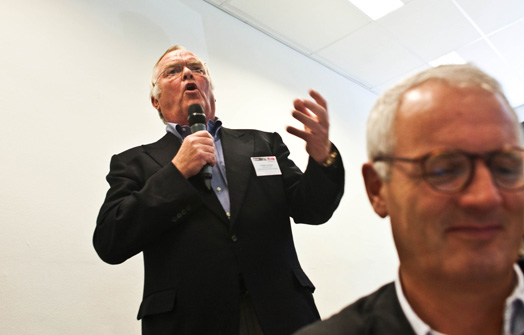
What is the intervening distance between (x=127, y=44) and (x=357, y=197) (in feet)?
8.99

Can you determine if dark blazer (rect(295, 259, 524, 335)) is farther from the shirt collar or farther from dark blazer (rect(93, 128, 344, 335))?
the shirt collar

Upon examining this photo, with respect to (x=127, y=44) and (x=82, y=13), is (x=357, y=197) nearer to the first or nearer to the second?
(x=127, y=44)

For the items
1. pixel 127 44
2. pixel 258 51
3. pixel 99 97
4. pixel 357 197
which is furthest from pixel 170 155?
pixel 357 197

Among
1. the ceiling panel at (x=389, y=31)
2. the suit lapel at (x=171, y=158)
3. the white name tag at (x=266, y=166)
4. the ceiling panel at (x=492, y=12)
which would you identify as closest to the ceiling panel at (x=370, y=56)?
the ceiling panel at (x=389, y=31)

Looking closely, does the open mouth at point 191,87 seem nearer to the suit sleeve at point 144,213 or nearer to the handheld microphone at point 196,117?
the handheld microphone at point 196,117

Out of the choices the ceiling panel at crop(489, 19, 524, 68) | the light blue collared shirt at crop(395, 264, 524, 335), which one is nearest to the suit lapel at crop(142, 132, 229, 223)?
the light blue collared shirt at crop(395, 264, 524, 335)

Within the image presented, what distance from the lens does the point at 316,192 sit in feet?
5.18

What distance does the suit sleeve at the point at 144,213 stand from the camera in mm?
1402

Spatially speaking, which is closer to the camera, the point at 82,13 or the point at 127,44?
the point at 82,13

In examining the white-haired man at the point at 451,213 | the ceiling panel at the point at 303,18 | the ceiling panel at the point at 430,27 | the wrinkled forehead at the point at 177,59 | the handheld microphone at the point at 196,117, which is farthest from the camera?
the ceiling panel at the point at 430,27

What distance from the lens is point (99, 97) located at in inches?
99.3

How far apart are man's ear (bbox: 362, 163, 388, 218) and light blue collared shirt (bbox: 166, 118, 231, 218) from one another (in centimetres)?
69

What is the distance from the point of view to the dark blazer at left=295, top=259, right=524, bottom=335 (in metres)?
0.77

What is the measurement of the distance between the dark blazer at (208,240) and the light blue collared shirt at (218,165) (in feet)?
0.15
